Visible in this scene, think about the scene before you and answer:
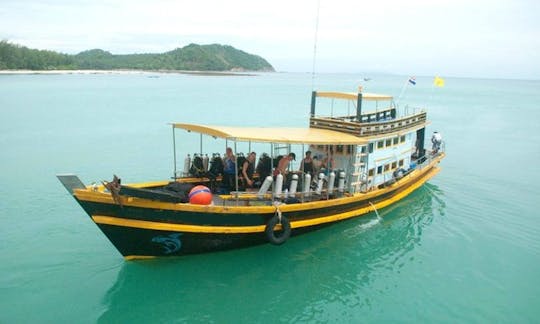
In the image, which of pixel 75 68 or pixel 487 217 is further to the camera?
pixel 75 68

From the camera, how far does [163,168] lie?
848 inches

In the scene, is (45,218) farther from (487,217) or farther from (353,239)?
(487,217)

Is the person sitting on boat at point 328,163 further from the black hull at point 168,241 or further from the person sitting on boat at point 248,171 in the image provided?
the black hull at point 168,241

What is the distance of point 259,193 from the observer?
11.1 metres

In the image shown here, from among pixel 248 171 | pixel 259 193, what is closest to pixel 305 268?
pixel 259 193

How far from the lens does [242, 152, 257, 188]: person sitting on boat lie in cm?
1208

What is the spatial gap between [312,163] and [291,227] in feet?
7.13

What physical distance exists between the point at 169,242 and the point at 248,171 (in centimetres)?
331

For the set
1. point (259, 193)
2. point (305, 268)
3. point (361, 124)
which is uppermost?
point (361, 124)

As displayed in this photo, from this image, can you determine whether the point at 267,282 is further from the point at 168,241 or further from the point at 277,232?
the point at 168,241

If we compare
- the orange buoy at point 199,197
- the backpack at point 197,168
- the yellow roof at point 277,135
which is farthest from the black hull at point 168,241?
the backpack at point 197,168

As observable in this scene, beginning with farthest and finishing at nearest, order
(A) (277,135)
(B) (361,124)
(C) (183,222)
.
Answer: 1. (B) (361,124)
2. (A) (277,135)
3. (C) (183,222)

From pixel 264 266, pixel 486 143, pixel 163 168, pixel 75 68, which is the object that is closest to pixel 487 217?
pixel 264 266

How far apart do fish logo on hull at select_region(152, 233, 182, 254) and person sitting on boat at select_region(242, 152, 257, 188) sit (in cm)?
287
